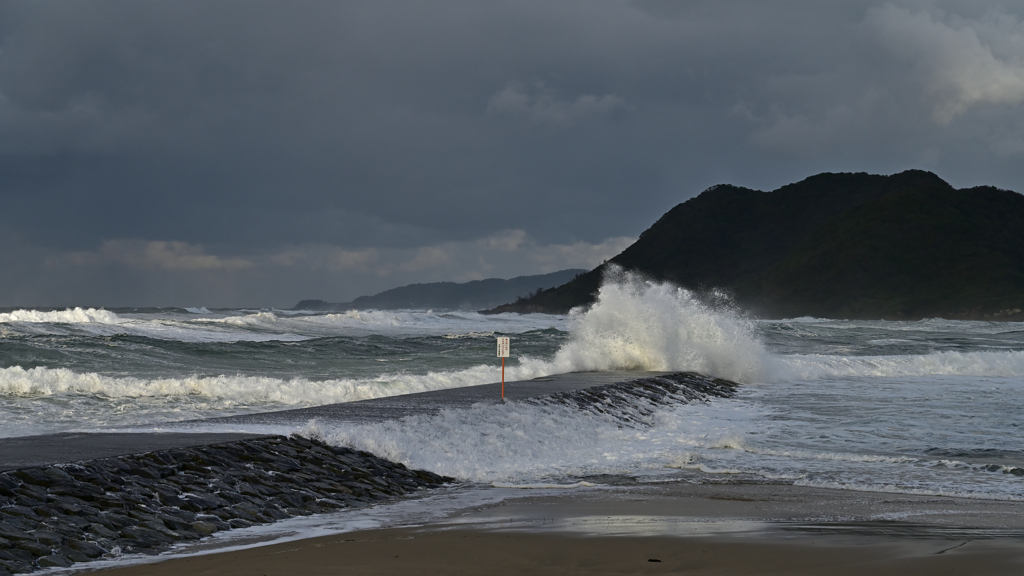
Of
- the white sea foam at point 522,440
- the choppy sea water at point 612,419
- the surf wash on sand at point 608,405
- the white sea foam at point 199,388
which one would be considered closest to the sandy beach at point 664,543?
the surf wash on sand at point 608,405

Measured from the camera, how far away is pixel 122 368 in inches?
858

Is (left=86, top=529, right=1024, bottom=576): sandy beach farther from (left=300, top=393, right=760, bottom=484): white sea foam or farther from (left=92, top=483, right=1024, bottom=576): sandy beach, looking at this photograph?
(left=300, top=393, right=760, bottom=484): white sea foam

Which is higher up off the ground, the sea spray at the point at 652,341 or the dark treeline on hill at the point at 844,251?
Answer: the dark treeline on hill at the point at 844,251

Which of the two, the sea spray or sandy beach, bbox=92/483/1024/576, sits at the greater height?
the sea spray

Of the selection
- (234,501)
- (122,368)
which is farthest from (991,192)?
(234,501)

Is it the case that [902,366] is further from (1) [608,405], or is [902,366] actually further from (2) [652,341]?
(1) [608,405]

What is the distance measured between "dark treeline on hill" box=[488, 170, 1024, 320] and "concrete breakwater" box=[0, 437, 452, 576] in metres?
85.2

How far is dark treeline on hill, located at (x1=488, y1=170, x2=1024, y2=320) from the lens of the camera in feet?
307

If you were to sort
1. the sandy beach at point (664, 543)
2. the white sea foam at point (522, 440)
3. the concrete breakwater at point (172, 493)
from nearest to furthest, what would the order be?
the sandy beach at point (664, 543)
the concrete breakwater at point (172, 493)
the white sea foam at point (522, 440)

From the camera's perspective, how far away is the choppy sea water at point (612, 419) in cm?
984

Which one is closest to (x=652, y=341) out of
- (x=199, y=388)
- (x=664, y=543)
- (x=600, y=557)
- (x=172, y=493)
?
(x=199, y=388)

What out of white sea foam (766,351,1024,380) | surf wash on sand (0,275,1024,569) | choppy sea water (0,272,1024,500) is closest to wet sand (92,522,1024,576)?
surf wash on sand (0,275,1024,569)

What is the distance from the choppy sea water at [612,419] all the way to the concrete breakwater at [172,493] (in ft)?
2.81

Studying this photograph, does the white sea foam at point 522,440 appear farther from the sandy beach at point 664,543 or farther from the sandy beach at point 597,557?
the sandy beach at point 597,557
